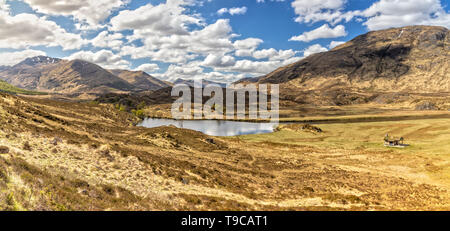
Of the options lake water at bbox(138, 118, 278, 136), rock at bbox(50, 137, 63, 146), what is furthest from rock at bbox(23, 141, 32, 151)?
lake water at bbox(138, 118, 278, 136)

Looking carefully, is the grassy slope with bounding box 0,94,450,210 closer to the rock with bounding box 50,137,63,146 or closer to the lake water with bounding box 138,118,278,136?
the rock with bounding box 50,137,63,146

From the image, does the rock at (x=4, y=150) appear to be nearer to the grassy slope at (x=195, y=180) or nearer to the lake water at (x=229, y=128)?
the grassy slope at (x=195, y=180)

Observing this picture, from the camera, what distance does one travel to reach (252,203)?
23.5 metres

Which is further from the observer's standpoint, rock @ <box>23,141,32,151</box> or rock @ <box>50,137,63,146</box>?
rock @ <box>50,137,63,146</box>

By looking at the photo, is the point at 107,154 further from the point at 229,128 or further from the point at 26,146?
the point at 229,128

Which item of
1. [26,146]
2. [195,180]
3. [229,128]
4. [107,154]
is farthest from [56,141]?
[229,128]

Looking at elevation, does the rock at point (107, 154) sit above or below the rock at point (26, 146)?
below

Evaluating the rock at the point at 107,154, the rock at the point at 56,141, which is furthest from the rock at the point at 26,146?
the rock at the point at 107,154

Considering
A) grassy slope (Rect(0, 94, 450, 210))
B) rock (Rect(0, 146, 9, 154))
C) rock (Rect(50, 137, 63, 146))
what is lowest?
grassy slope (Rect(0, 94, 450, 210))
